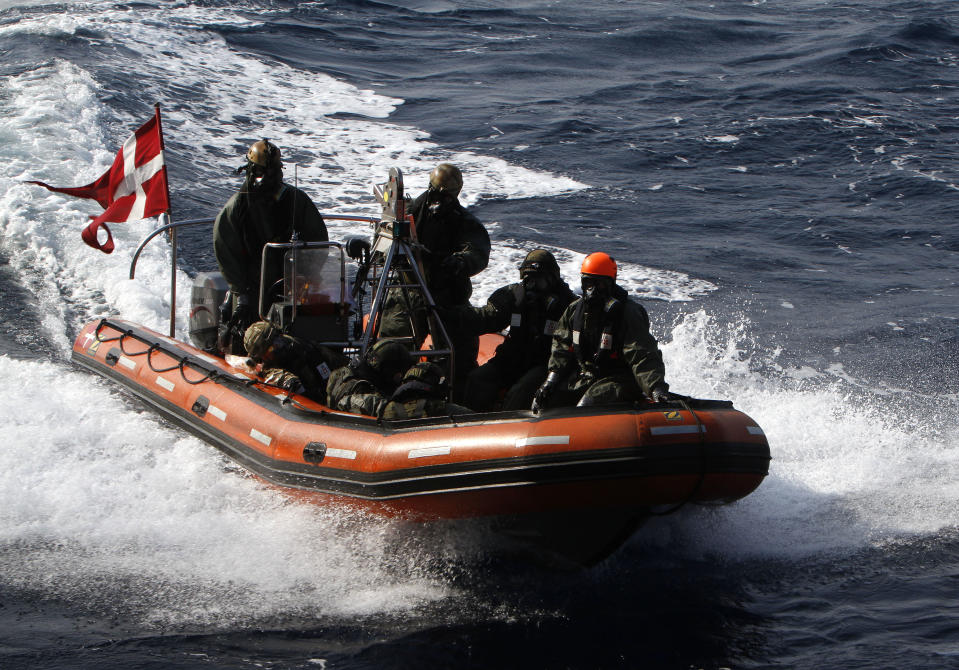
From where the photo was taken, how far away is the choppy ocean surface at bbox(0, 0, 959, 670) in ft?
15.4

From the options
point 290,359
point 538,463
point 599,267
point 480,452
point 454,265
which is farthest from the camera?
point 454,265

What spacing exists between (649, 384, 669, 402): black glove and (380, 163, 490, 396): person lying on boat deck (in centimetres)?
156

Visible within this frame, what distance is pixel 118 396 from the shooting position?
6973 millimetres

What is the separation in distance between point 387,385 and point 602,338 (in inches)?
48.3

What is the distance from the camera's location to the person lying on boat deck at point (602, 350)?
5.13 m

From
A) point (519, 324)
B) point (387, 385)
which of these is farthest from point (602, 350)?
point (387, 385)

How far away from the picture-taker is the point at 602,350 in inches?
205

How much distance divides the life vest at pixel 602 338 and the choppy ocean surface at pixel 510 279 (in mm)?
851

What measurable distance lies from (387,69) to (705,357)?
10.8 m

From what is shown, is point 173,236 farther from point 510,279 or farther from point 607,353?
point 510,279

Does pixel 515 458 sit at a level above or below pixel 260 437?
above

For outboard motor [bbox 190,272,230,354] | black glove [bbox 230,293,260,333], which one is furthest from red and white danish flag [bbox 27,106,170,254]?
black glove [bbox 230,293,260,333]

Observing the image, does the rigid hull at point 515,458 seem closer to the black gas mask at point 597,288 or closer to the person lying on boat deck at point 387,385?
the person lying on boat deck at point 387,385

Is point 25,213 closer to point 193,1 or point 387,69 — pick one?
point 387,69
